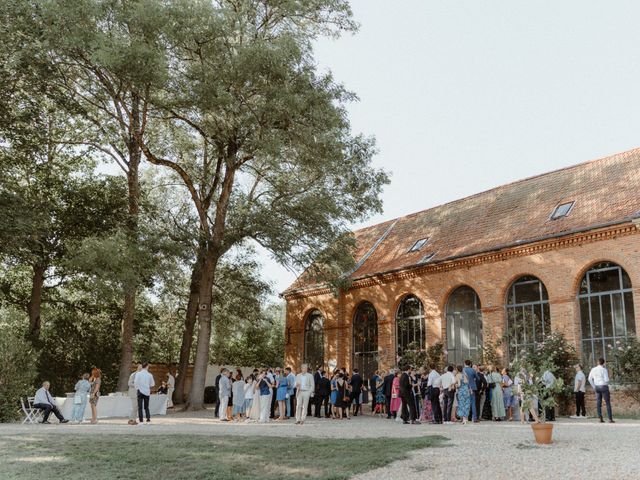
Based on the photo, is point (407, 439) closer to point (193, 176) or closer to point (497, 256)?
point (497, 256)

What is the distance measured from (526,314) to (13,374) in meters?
15.7

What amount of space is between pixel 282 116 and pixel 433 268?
342 inches

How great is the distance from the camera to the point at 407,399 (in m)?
16.1

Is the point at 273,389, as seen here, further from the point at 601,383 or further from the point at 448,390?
A: the point at 601,383

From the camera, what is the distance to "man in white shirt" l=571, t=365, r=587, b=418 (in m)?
16.7

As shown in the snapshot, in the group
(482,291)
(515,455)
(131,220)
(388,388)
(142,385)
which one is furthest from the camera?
(482,291)

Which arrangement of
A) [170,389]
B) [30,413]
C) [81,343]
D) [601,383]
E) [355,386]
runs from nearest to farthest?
1. [601,383]
2. [30,413]
3. [355,386]
4. [170,389]
5. [81,343]

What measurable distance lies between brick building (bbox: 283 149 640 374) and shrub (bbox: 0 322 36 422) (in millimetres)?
10802

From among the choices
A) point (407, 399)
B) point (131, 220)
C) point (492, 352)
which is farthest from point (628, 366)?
point (131, 220)

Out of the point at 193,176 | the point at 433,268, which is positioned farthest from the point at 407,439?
the point at 193,176

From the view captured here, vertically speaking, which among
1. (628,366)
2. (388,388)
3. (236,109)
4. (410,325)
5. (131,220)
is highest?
(236,109)

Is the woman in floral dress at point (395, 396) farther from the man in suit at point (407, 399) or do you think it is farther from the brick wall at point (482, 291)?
the brick wall at point (482, 291)

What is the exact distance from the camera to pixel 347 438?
11.1m

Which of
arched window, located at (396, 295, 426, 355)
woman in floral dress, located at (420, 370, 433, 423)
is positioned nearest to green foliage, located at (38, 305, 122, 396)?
arched window, located at (396, 295, 426, 355)
